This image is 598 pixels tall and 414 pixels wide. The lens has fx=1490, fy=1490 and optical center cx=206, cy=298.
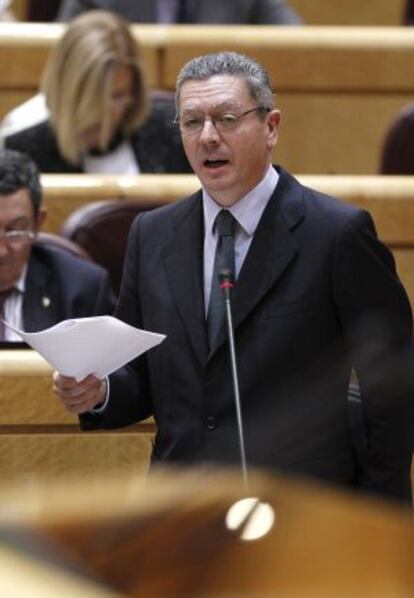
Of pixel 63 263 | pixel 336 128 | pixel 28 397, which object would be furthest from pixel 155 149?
pixel 28 397

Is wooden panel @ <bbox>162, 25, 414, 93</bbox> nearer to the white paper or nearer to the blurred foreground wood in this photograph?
the white paper

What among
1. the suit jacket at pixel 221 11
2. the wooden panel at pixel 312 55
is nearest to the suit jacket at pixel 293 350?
the wooden panel at pixel 312 55

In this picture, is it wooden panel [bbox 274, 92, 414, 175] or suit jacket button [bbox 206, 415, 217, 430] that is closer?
suit jacket button [bbox 206, 415, 217, 430]

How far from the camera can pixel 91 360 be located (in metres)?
0.99

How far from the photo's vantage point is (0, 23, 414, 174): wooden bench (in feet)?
6.98

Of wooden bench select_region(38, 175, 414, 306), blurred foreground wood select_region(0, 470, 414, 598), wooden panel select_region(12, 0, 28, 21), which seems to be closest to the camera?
blurred foreground wood select_region(0, 470, 414, 598)

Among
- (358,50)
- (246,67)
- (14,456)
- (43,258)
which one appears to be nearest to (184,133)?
(246,67)

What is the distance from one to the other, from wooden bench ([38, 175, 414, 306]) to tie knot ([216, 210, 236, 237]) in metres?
0.60

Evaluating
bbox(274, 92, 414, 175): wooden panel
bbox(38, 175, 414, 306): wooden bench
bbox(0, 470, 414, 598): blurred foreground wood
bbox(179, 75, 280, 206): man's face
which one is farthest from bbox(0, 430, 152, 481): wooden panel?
bbox(274, 92, 414, 175): wooden panel

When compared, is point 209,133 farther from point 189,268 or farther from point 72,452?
point 72,452

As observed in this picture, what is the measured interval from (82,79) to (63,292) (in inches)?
18.7

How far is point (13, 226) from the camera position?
1493 mm

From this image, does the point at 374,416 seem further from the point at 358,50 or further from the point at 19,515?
the point at 358,50

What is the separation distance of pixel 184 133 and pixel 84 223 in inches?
24.2
